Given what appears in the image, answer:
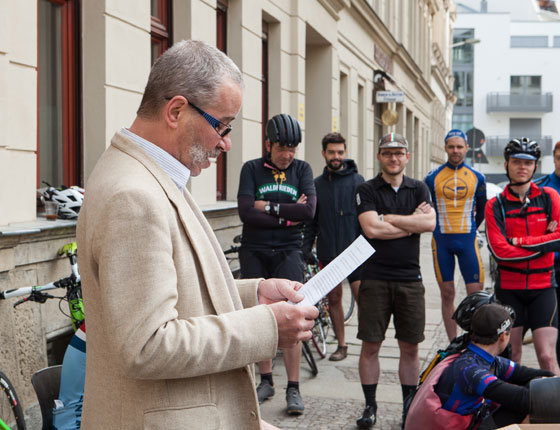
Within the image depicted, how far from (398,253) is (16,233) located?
8.32ft

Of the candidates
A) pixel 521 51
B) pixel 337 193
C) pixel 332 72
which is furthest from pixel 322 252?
pixel 521 51

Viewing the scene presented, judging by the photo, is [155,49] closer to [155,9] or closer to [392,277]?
[155,9]

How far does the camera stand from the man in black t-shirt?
17.6ft

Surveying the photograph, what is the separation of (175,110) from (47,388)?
183 cm

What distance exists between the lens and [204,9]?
8.29 metres

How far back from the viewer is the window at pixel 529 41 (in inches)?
2938

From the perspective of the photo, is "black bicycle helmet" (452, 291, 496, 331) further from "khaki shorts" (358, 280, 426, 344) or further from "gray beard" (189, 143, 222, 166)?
"gray beard" (189, 143, 222, 166)

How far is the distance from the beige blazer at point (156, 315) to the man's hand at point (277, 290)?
0.72ft

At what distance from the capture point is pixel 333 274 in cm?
222

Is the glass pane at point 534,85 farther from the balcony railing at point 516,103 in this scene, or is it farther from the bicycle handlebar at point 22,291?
the bicycle handlebar at point 22,291

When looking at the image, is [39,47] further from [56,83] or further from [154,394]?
[154,394]

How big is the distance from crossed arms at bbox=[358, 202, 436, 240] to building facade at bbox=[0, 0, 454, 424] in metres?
2.06

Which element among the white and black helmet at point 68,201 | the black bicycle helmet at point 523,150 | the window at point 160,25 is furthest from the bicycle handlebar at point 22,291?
the window at point 160,25

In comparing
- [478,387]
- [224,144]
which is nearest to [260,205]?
[478,387]
